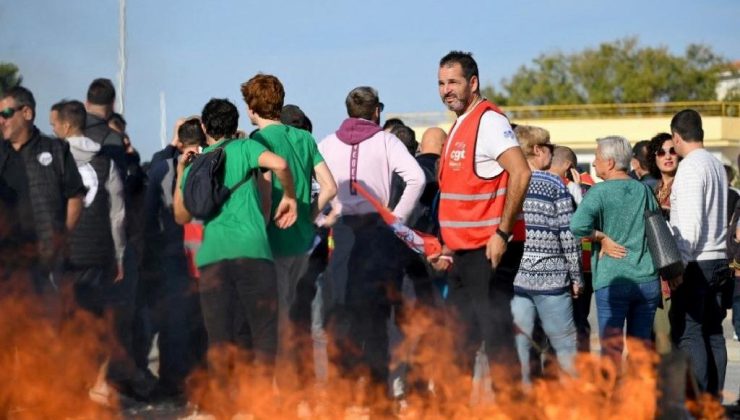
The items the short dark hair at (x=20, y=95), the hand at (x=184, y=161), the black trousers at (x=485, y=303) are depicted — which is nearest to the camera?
the black trousers at (x=485, y=303)

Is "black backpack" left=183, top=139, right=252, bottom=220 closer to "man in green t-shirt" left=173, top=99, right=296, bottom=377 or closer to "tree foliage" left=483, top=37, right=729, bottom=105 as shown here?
"man in green t-shirt" left=173, top=99, right=296, bottom=377

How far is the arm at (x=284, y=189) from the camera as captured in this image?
20.9ft

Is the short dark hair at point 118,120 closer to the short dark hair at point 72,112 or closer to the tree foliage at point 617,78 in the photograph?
the short dark hair at point 72,112

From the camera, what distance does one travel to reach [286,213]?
6.61 m

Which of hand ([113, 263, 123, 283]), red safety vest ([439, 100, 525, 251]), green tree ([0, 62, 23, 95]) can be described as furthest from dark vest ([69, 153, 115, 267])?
red safety vest ([439, 100, 525, 251])

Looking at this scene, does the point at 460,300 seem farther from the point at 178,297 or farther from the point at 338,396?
the point at 178,297

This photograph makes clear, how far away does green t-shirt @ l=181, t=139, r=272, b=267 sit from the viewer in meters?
6.37

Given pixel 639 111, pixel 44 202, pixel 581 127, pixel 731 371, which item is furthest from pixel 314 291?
pixel 639 111

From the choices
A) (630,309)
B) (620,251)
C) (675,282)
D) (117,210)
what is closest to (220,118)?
(117,210)

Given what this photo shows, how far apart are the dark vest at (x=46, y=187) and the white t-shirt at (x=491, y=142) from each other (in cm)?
239

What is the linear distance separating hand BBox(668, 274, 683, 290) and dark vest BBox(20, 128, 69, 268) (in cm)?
371

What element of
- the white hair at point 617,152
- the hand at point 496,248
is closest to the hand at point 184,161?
the hand at point 496,248

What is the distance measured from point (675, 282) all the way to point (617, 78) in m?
53.1

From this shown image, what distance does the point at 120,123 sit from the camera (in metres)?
7.11
